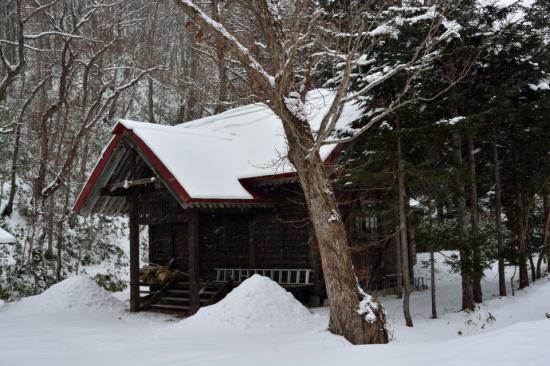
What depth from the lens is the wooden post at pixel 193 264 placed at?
43.7 feet

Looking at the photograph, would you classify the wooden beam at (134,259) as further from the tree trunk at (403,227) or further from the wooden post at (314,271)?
the tree trunk at (403,227)

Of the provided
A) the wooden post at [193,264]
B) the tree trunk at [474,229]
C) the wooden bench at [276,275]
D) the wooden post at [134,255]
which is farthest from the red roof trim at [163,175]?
the tree trunk at [474,229]

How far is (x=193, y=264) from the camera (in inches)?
529

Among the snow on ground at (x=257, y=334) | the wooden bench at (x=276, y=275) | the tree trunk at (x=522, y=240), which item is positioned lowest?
the snow on ground at (x=257, y=334)

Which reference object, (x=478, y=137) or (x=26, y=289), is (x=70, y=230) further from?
(x=478, y=137)

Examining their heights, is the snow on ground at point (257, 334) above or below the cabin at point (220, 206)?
below

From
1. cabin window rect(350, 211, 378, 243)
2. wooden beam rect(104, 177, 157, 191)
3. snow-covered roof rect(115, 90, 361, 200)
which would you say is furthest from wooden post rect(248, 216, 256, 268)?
wooden beam rect(104, 177, 157, 191)

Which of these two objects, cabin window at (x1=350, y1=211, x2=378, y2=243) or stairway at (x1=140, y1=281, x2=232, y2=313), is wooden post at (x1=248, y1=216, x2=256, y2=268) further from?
cabin window at (x1=350, y1=211, x2=378, y2=243)

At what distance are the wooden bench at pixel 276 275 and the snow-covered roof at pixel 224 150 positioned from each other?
105 inches

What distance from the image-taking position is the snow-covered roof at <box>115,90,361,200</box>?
13.1 meters

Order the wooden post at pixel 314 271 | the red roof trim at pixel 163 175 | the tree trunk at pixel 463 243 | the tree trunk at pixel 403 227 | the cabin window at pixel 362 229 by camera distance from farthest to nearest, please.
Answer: the cabin window at pixel 362 229 < the wooden post at pixel 314 271 < the red roof trim at pixel 163 175 < the tree trunk at pixel 463 243 < the tree trunk at pixel 403 227

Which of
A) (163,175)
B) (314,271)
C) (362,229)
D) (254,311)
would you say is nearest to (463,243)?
(314,271)

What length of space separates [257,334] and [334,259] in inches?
99.3

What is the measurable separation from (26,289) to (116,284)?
13.0 ft
